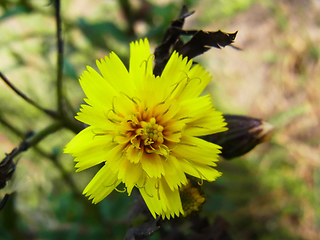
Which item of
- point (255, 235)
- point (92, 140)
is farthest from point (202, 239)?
point (255, 235)

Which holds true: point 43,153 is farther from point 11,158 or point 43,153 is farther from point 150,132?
point 150,132

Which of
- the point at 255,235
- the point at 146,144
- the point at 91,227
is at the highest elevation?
the point at 146,144

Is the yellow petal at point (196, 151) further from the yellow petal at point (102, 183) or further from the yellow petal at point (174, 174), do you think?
the yellow petal at point (102, 183)

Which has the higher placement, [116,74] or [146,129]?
[116,74]

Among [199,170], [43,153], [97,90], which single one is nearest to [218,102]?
[43,153]

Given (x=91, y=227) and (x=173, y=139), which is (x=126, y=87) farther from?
(x=91, y=227)

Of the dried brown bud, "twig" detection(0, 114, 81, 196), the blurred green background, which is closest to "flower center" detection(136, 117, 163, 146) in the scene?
the dried brown bud
